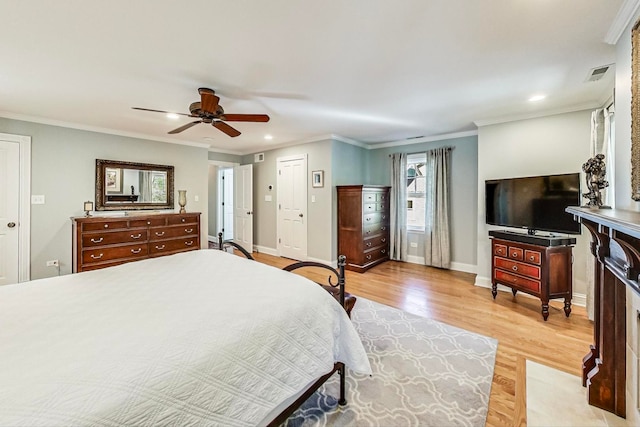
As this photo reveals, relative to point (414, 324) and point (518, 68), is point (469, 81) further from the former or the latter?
point (414, 324)

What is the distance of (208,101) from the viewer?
8.66 feet

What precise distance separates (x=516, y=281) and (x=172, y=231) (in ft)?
16.6

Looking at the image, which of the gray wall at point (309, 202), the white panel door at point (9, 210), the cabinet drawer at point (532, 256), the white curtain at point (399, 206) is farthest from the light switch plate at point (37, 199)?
the cabinet drawer at point (532, 256)

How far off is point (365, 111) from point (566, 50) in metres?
1.93

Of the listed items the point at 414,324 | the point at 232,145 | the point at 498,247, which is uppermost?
the point at 232,145

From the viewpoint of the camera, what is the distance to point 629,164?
1644 millimetres

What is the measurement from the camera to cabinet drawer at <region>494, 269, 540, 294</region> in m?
3.00

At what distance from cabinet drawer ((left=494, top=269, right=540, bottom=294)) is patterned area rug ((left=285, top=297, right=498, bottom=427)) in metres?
1.00

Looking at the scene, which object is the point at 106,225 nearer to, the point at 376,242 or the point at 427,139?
the point at 376,242

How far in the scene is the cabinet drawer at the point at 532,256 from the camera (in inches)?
117

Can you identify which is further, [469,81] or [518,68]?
[469,81]

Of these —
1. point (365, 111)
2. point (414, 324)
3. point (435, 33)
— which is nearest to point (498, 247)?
point (414, 324)

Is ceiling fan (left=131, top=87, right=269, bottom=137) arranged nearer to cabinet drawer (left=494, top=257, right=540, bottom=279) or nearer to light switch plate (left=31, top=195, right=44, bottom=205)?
light switch plate (left=31, top=195, right=44, bottom=205)

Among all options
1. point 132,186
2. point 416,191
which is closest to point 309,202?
point 416,191
